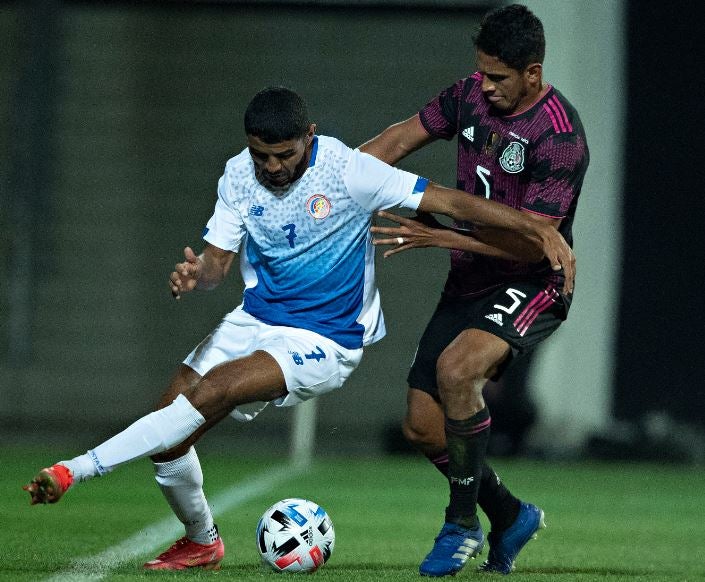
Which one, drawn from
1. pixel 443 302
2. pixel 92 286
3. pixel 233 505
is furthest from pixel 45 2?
pixel 443 302

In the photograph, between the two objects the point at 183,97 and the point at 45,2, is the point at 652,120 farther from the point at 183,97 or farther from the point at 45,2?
the point at 45,2

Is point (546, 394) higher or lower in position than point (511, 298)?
lower

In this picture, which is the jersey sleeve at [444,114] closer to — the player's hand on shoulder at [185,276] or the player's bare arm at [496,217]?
the player's bare arm at [496,217]

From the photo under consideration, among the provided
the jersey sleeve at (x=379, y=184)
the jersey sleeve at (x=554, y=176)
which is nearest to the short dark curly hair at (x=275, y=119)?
the jersey sleeve at (x=379, y=184)

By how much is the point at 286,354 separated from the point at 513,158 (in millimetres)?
1269

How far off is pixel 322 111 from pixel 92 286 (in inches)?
124

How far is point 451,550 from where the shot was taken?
18.0 ft

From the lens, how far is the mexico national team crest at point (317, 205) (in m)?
5.66

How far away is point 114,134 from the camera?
14906 mm

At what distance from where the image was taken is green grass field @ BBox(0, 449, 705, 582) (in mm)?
5816

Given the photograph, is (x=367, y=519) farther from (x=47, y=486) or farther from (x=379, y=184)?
(x=47, y=486)

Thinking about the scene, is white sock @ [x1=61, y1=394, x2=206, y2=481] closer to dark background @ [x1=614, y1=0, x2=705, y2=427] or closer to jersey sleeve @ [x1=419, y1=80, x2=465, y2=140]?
jersey sleeve @ [x1=419, y1=80, x2=465, y2=140]

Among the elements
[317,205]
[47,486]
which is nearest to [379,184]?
[317,205]

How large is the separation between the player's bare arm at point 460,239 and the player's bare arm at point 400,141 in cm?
67
